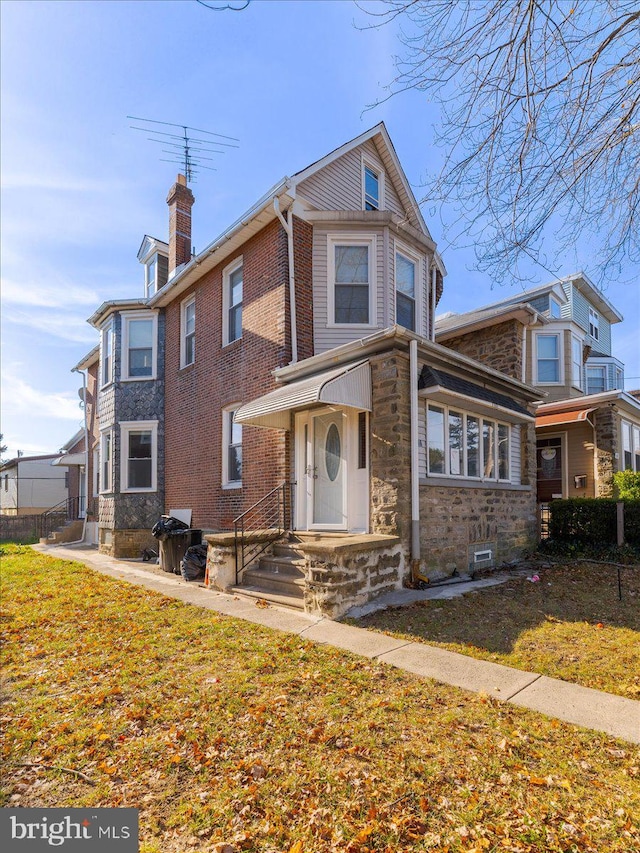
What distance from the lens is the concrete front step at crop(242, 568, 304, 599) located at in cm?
777

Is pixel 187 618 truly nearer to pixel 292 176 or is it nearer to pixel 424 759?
pixel 424 759

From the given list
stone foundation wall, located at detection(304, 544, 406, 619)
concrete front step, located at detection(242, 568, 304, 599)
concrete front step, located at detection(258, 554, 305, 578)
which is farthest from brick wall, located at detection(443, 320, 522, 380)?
concrete front step, located at detection(242, 568, 304, 599)

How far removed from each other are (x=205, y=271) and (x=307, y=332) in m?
4.04

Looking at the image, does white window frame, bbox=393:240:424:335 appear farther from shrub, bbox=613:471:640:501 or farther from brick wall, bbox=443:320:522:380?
shrub, bbox=613:471:640:501

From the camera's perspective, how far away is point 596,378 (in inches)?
1015

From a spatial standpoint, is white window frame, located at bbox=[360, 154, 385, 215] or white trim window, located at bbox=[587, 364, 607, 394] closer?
white window frame, located at bbox=[360, 154, 385, 215]

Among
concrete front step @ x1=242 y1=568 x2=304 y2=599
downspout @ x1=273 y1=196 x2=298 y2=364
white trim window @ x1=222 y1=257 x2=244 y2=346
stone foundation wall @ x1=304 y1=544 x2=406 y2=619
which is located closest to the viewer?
stone foundation wall @ x1=304 y1=544 x2=406 y2=619

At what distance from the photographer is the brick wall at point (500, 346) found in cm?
1456

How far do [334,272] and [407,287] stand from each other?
1844 mm

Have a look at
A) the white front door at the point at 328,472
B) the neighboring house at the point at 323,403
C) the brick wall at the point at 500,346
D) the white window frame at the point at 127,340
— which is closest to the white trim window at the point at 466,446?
the neighboring house at the point at 323,403

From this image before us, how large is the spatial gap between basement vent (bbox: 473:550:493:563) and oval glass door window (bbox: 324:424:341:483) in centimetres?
323

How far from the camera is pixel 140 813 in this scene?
2.87 meters

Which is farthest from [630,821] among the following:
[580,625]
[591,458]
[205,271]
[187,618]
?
[591,458]

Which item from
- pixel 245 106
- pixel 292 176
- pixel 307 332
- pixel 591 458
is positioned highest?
pixel 292 176
